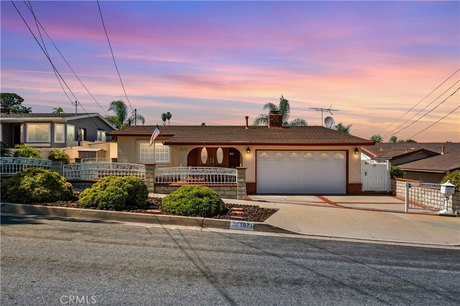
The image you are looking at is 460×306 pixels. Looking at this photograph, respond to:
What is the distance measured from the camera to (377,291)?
5465mm

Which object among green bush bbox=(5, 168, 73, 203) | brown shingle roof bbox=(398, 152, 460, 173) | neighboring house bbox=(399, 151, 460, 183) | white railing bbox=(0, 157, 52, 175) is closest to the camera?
green bush bbox=(5, 168, 73, 203)

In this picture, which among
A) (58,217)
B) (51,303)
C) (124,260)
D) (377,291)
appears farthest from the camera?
(58,217)

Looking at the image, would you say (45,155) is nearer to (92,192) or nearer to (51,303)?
(92,192)

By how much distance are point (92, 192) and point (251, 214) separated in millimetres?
5142

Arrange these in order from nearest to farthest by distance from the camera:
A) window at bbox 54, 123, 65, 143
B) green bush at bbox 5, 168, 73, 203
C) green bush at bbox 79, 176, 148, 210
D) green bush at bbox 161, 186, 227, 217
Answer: green bush at bbox 161, 186, 227, 217 → green bush at bbox 79, 176, 148, 210 → green bush at bbox 5, 168, 73, 203 → window at bbox 54, 123, 65, 143

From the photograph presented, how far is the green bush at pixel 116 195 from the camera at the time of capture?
11.2 m

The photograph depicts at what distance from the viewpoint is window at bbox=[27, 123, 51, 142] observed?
101 feet

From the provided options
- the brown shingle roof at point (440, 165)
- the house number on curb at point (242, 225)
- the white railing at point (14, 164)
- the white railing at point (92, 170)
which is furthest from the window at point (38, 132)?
the brown shingle roof at point (440, 165)

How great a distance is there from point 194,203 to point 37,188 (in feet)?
17.5

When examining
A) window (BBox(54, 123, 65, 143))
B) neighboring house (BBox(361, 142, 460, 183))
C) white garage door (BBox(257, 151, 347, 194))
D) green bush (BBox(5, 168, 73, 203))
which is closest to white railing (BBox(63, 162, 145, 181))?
green bush (BBox(5, 168, 73, 203))

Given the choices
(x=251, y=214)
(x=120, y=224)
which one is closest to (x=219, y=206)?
(x=251, y=214)

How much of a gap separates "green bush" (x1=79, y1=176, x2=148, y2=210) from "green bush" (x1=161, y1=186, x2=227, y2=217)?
37.5 inches

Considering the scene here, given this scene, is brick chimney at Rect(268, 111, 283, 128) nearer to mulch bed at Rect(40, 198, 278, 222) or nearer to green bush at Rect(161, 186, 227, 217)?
mulch bed at Rect(40, 198, 278, 222)

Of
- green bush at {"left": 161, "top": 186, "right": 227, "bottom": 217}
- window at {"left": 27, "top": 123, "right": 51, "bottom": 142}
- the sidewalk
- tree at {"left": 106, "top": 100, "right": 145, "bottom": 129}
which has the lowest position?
the sidewalk
